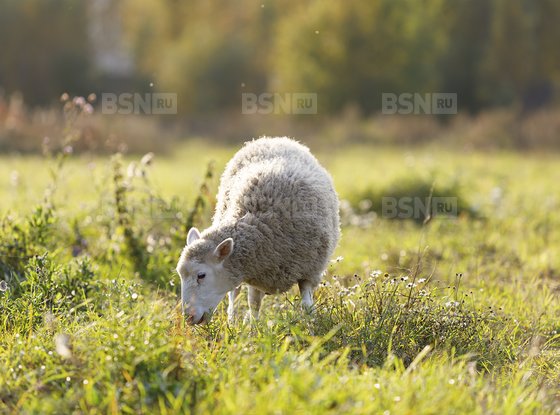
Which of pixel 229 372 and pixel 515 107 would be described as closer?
pixel 229 372

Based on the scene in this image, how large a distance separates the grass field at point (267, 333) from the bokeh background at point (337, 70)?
41.1ft

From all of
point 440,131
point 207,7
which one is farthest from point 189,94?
point 440,131

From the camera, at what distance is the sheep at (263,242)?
497 centimetres

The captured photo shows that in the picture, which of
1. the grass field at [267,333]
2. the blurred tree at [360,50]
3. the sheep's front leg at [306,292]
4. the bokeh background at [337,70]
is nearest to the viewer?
the grass field at [267,333]

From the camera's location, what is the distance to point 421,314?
4.82 metres

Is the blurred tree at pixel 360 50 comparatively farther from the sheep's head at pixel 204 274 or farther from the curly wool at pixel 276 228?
the sheep's head at pixel 204 274

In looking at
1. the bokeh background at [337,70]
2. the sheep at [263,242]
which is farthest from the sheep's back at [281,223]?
the bokeh background at [337,70]

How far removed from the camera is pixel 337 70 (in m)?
27.4

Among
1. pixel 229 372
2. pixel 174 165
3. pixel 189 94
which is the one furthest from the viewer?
pixel 189 94

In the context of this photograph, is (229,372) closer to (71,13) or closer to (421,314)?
(421,314)

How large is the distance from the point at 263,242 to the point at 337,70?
22.9m

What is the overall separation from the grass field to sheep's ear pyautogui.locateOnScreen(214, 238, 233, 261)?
40cm

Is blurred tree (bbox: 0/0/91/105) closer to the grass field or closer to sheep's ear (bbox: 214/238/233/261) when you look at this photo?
the grass field

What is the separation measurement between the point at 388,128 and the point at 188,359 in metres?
20.0
